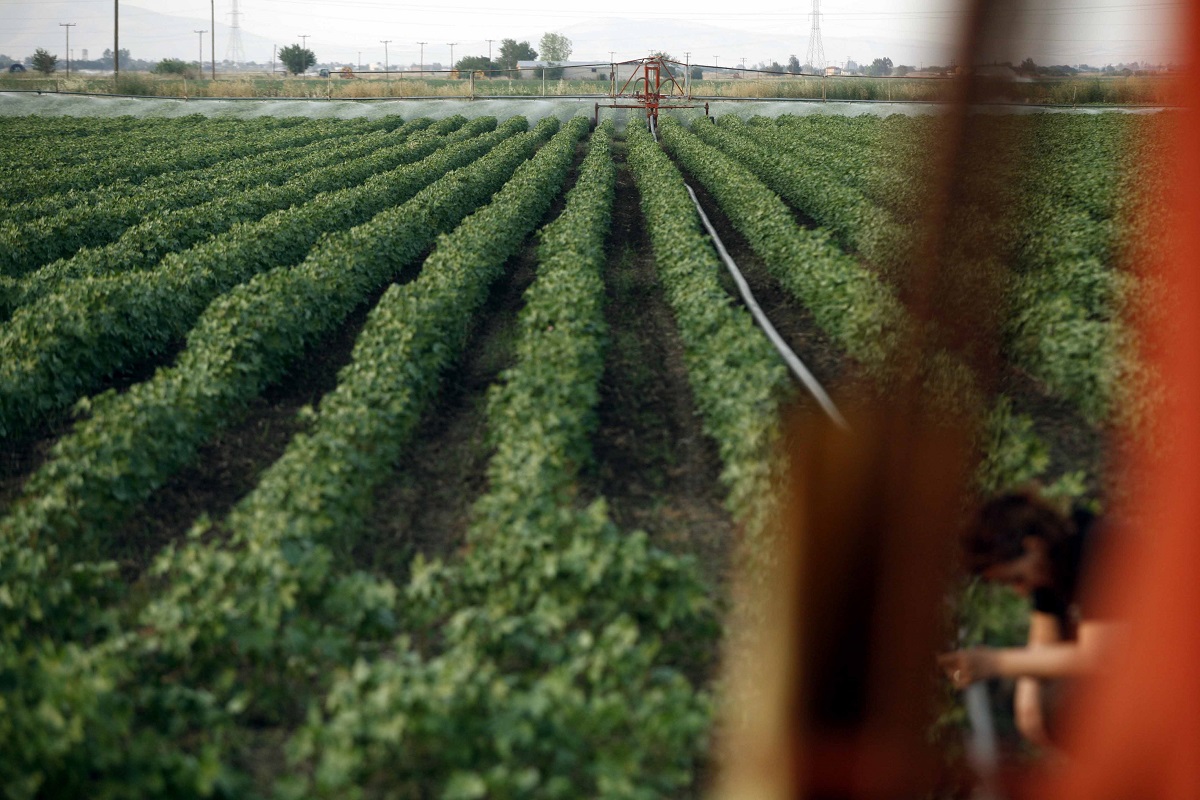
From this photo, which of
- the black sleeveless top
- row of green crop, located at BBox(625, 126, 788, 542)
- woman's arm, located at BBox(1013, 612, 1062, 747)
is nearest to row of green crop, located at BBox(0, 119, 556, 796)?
row of green crop, located at BBox(625, 126, 788, 542)

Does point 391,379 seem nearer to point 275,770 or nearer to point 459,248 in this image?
point 275,770

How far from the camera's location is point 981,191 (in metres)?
2.16

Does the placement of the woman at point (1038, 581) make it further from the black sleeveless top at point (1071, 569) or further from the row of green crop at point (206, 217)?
the row of green crop at point (206, 217)

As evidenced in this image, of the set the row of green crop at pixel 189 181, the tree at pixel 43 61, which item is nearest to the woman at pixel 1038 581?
the row of green crop at pixel 189 181

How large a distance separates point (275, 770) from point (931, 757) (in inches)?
115

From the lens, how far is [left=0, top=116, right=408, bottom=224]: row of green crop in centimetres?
1827

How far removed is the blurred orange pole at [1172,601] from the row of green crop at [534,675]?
1723mm

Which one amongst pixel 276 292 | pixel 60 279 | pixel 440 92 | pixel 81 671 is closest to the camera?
pixel 81 671

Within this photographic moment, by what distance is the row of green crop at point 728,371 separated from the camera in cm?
716

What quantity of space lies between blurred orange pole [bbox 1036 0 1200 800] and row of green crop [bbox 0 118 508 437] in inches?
360

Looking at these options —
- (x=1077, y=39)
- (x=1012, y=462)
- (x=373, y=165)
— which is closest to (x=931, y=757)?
(x=1012, y=462)

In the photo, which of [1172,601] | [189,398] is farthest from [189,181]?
[1172,601]

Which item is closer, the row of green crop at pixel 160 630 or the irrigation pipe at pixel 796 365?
the row of green crop at pixel 160 630

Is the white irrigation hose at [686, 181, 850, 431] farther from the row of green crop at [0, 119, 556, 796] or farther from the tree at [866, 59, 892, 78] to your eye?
the tree at [866, 59, 892, 78]
